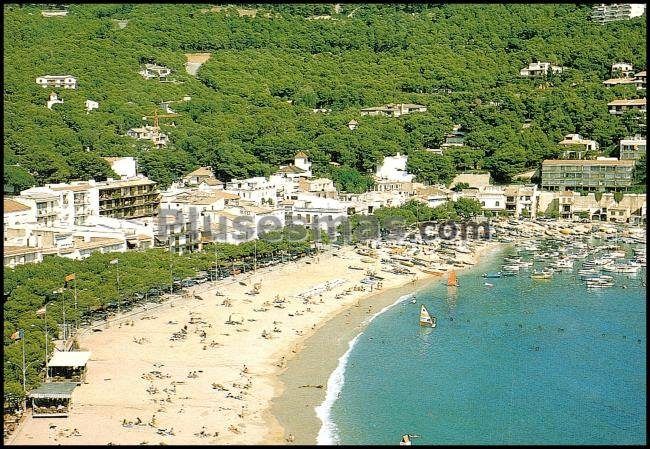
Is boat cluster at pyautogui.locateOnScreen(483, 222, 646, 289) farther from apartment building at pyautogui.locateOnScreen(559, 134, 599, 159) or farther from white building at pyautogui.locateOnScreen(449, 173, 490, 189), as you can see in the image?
apartment building at pyautogui.locateOnScreen(559, 134, 599, 159)

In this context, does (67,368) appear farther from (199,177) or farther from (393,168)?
(393,168)

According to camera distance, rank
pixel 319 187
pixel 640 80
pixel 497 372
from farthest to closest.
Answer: pixel 640 80 < pixel 319 187 < pixel 497 372

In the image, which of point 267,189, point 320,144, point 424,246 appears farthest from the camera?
point 320,144

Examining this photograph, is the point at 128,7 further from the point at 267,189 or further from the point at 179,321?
the point at 179,321

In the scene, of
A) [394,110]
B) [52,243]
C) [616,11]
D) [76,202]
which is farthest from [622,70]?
[52,243]

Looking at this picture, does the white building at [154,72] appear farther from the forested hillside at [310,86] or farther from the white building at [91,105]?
the white building at [91,105]

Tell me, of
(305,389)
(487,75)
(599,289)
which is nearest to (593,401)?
(305,389)
